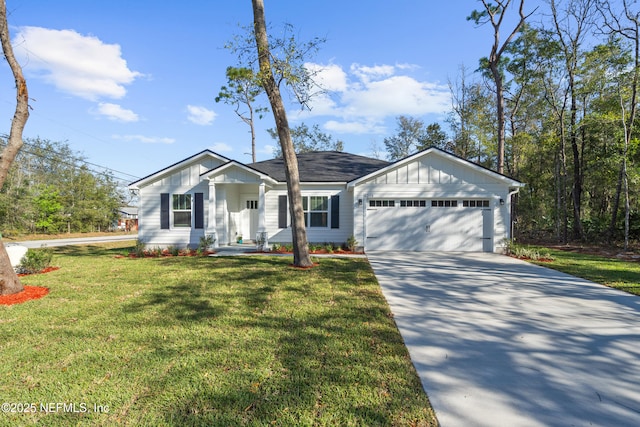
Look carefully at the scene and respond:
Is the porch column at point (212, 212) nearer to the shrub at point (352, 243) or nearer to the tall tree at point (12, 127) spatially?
the shrub at point (352, 243)

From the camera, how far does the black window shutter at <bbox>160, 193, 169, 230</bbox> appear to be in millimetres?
12312

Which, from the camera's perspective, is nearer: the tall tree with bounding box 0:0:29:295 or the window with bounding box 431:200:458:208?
the tall tree with bounding box 0:0:29:295

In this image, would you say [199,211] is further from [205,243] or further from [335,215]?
[335,215]

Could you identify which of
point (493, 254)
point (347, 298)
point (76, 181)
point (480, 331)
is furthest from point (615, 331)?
point (76, 181)

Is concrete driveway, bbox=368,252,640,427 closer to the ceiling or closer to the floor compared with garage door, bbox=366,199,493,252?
closer to the floor

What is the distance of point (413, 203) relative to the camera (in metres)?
11.6

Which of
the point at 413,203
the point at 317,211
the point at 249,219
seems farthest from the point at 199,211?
the point at 413,203

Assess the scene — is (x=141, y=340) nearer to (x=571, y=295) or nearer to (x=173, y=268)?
(x=173, y=268)

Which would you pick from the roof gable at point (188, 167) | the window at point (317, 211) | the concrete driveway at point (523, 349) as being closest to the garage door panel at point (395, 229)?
the window at point (317, 211)

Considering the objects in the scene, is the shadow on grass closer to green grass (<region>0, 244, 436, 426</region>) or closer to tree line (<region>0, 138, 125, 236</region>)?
green grass (<region>0, 244, 436, 426</region>)

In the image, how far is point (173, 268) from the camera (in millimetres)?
8125

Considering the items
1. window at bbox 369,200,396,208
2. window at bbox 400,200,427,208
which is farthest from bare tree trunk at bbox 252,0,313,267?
window at bbox 400,200,427,208

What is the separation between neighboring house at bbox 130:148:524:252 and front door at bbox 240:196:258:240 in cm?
87

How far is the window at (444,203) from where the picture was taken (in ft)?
37.5
